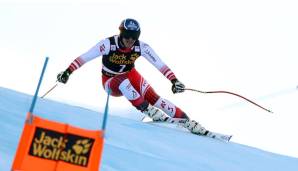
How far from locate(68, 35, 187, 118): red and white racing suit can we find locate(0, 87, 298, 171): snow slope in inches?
8.7

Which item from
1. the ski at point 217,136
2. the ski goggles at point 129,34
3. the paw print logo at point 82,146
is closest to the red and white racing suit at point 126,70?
the ski goggles at point 129,34

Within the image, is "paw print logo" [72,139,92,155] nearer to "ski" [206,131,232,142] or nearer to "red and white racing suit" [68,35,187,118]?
"red and white racing suit" [68,35,187,118]

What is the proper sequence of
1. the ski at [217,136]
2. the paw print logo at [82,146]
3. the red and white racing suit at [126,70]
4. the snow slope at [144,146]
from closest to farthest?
the paw print logo at [82,146], the snow slope at [144,146], the red and white racing suit at [126,70], the ski at [217,136]

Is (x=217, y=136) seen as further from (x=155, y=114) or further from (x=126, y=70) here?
(x=126, y=70)

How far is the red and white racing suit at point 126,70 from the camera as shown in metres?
4.67

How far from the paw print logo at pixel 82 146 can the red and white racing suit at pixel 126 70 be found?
2977 millimetres

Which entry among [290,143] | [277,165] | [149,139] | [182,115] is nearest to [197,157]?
[149,139]

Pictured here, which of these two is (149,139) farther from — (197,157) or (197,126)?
(197,126)

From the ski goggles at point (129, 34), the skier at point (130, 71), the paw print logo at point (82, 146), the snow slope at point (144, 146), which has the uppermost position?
the ski goggles at point (129, 34)

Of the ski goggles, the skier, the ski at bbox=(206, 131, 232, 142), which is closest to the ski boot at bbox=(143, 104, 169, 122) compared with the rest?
the skier

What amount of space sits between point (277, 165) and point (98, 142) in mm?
2809

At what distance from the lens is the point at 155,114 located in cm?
496

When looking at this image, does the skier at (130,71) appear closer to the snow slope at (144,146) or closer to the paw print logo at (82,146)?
the snow slope at (144,146)

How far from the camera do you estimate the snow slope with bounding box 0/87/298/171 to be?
123 inches
